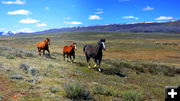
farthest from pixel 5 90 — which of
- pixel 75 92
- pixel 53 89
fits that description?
pixel 75 92

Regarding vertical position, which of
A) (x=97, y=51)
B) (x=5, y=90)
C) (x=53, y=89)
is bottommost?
(x=53, y=89)

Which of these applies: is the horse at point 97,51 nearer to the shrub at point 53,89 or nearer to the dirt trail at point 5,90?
the shrub at point 53,89

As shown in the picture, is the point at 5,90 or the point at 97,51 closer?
the point at 5,90

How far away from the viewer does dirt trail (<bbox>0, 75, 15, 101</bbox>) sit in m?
8.70

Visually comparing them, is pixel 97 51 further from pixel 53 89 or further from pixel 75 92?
pixel 75 92

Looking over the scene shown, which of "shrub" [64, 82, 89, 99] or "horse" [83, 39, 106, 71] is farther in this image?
"horse" [83, 39, 106, 71]

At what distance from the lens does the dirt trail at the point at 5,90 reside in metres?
8.70

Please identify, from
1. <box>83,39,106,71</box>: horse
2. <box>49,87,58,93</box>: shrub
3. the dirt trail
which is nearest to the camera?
the dirt trail

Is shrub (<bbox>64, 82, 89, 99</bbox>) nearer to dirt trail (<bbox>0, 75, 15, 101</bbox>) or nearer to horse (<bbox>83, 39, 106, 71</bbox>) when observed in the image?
dirt trail (<bbox>0, 75, 15, 101</bbox>)

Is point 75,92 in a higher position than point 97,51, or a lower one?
lower

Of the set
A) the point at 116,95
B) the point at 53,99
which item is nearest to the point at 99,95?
the point at 116,95

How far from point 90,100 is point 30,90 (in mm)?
2343

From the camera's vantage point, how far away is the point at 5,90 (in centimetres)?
955

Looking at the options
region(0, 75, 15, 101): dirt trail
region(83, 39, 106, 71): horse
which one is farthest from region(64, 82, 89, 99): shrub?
region(83, 39, 106, 71): horse
